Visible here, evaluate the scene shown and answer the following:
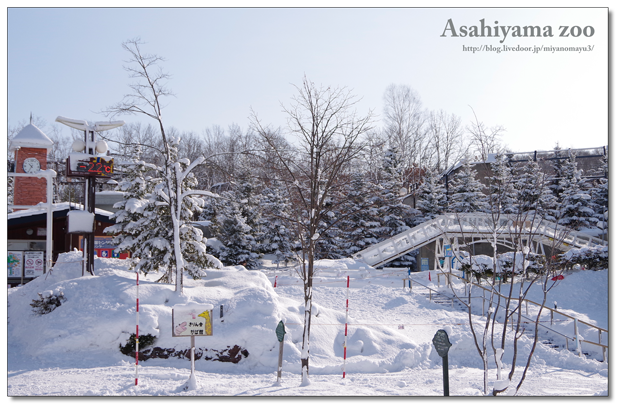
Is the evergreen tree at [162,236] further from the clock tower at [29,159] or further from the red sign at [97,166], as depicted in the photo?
the clock tower at [29,159]

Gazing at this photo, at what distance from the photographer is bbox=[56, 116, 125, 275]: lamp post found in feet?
46.5

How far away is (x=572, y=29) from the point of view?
7969 millimetres

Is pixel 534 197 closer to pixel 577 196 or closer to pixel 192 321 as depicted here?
pixel 192 321

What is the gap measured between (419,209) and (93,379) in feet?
93.9

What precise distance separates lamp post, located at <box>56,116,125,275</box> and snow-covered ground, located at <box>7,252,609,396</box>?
2.87 feet

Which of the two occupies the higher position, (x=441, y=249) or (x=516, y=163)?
(x=516, y=163)

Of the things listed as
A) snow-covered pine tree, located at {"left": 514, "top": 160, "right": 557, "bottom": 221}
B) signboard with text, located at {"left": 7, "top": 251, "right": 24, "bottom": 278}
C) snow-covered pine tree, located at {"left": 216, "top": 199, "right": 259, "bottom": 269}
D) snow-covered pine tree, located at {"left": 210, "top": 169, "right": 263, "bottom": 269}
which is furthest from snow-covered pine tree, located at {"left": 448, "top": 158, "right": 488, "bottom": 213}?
signboard with text, located at {"left": 7, "top": 251, "right": 24, "bottom": 278}

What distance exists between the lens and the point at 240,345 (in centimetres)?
1141

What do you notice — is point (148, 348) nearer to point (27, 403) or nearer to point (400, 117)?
point (27, 403)

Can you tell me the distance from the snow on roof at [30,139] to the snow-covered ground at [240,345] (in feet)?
26.4

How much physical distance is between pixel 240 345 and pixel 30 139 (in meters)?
15.4

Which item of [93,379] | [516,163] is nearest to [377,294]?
[93,379]

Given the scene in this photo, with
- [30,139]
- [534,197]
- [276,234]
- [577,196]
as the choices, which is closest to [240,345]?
[534,197]

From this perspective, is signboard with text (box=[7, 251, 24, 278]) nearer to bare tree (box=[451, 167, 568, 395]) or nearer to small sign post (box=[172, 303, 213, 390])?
small sign post (box=[172, 303, 213, 390])
